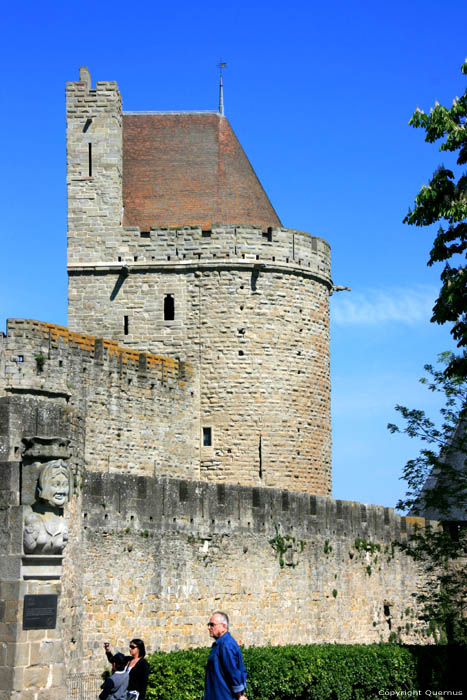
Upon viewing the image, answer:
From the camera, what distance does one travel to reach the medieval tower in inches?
512

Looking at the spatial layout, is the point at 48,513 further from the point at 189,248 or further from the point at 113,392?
the point at 189,248

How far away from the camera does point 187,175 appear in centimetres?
3148

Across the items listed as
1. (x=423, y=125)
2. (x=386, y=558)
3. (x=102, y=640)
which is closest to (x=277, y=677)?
(x=102, y=640)

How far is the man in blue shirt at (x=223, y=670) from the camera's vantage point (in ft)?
33.7

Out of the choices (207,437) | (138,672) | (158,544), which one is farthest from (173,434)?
(138,672)

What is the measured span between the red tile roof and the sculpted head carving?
17.8m

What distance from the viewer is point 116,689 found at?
38.6 feet

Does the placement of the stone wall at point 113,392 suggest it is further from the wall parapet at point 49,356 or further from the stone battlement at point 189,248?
the stone battlement at point 189,248

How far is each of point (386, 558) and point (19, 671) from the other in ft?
44.4

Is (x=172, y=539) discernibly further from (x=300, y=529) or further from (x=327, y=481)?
(x=327, y=481)

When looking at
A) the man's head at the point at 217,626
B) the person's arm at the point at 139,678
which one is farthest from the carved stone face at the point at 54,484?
the man's head at the point at 217,626

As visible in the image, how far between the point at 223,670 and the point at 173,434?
18.1 metres

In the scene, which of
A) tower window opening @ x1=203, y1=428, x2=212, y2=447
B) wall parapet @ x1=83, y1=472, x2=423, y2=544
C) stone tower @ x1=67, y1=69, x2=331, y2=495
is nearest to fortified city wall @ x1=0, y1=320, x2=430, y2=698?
wall parapet @ x1=83, y1=472, x2=423, y2=544

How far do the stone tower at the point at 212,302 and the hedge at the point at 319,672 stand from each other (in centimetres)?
996
